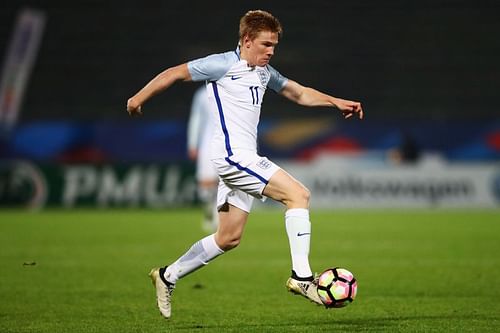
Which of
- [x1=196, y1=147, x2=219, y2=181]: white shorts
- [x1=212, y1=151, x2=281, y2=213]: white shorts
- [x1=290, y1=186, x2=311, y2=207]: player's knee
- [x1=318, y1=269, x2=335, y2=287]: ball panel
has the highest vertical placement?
[x1=196, y1=147, x2=219, y2=181]: white shorts

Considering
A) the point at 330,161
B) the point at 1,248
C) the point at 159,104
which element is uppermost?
the point at 159,104

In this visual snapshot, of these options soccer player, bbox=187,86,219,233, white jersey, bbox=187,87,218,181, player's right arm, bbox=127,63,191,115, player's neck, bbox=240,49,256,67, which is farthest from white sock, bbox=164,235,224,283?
white jersey, bbox=187,87,218,181

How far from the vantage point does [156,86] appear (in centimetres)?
618

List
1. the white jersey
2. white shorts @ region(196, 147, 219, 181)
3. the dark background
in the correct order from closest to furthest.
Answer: the white jersey, white shorts @ region(196, 147, 219, 181), the dark background

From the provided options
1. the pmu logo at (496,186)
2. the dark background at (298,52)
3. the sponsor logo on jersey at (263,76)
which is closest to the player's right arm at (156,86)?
the sponsor logo on jersey at (263,76)

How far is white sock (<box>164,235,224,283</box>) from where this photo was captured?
22.0 feet

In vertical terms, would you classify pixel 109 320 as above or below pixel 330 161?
below

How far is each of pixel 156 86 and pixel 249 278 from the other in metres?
3.47

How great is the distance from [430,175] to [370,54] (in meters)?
6.43

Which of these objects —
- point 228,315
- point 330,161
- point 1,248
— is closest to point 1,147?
point 330,161

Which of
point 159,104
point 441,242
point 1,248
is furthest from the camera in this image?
point 159,104

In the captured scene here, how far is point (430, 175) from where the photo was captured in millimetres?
21172

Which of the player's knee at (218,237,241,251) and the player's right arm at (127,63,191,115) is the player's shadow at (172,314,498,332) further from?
the player's right arm at (127,63,191,115)

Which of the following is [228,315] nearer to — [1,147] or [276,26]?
[276,26]
